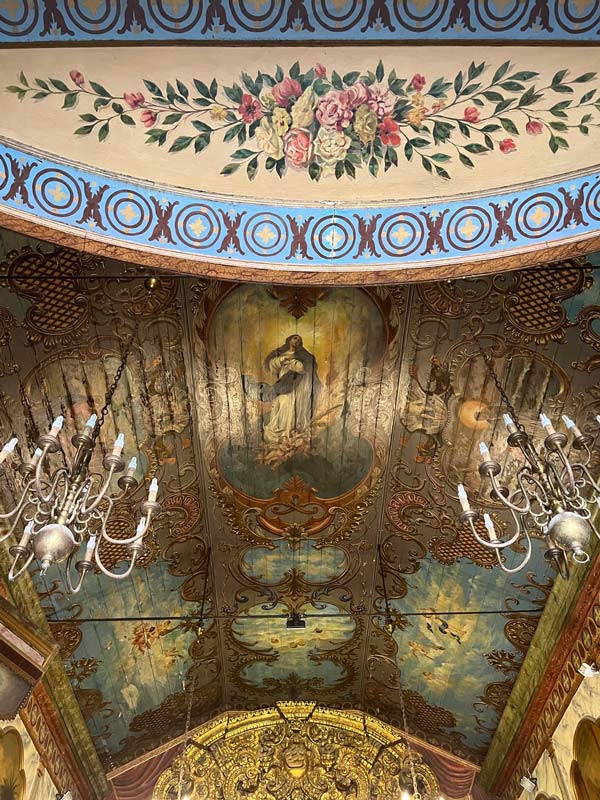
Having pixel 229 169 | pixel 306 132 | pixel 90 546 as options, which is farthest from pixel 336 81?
pixel 90 546

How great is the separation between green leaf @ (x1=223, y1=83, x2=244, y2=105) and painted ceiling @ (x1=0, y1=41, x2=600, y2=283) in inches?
0.6

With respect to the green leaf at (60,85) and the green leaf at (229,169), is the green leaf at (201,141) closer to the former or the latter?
the green leaf at (229,169)

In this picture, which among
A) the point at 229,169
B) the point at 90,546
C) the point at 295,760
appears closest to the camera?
the point at 90,546

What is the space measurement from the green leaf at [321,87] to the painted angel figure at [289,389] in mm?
2104

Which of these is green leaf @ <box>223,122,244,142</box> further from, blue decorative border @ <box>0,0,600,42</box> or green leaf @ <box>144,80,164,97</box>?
blue decorative border @ <box>0,0,600,42</box>

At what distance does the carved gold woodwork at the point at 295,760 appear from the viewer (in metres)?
9.38

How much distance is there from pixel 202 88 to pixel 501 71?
1944mm

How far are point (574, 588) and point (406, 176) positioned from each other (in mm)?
4323

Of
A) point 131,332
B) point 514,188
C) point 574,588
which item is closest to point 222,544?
point 131,332

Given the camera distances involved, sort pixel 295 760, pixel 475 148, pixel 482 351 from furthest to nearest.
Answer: pixel 295 760 → pixel 482 351 → pixel 475 148

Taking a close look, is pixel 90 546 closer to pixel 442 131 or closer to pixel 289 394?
pixel 289 394

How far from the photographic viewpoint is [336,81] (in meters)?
4.26

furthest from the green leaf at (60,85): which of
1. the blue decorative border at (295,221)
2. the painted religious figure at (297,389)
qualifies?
the painted religious figure at (297,389)

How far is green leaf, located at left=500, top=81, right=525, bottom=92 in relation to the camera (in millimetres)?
4211
